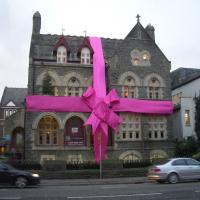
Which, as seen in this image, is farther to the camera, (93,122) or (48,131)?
(48,131)

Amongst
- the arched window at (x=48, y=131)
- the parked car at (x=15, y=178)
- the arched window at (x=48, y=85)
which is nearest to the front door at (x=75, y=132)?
the arched window at (x=48, y=131)

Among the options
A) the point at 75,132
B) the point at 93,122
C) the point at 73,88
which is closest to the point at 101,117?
the point at 93,122

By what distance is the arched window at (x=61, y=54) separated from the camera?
131 ft

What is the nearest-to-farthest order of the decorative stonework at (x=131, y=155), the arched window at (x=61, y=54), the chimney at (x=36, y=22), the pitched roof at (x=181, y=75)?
the decorative stonework at (x=131, y=155)
the arched window at (x=61, y=54)
the chimney at (x=36, y=22)
the pitched roof at (x=181, y=75)

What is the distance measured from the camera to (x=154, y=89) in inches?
1593

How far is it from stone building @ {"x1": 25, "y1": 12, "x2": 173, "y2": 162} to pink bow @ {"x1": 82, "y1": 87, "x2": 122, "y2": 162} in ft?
4.16

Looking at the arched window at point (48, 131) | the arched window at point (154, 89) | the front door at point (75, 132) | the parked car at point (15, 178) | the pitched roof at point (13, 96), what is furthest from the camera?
the pitched roof at point (13, 96)

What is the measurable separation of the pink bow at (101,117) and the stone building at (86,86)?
1268 millimetres

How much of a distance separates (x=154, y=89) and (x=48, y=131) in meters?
11.6

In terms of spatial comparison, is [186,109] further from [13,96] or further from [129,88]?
[13,96]

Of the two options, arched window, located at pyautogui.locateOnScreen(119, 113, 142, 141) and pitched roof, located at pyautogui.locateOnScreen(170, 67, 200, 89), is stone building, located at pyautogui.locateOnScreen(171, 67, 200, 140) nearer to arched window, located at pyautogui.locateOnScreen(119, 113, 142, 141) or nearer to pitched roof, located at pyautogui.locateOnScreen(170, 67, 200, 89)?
pitched roof, located at pyautogui.locateOnScreen(170, 67, 200, 89)

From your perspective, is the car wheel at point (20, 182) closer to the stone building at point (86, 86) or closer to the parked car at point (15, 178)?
the parked car at point (15, 178)

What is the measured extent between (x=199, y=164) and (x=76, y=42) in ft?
74.5

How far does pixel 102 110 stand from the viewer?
36.5m
